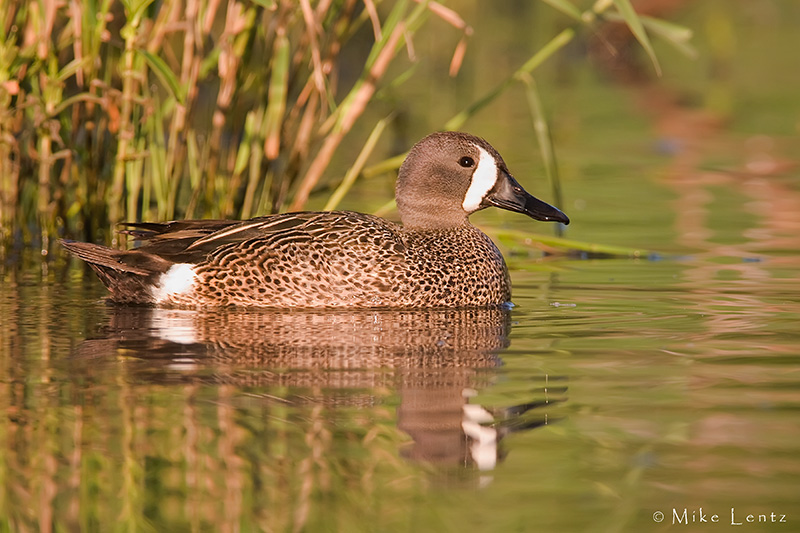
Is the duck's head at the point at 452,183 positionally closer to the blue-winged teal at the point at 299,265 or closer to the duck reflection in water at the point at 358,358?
the blue-winged teal at the point at 299,265

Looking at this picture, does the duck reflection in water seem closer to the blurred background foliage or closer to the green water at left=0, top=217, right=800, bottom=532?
the green water at left=0, top=217, right=800, bottom=532

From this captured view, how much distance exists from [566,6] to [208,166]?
8.35ft

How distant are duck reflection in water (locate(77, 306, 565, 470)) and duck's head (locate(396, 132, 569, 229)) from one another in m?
0.67

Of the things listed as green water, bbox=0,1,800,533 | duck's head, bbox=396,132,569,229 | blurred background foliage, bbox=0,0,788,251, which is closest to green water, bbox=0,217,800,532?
green water, bbox=0,1,800,533

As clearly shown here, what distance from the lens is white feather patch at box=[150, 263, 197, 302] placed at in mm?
7180

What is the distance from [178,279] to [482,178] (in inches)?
68.2

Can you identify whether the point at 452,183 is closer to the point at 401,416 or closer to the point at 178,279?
the point at 178,279

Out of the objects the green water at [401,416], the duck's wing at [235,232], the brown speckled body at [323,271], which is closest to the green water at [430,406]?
the green water at [401,416]

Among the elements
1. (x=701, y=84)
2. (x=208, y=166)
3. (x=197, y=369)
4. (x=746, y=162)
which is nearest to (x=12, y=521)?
(x=197, y=369)

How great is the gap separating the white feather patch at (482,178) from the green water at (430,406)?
23.5 inches

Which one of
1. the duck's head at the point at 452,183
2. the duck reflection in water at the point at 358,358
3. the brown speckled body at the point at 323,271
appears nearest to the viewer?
the duck reflection in water at the point at 358,358

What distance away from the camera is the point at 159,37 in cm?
791

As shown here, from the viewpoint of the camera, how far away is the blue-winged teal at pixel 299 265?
711 cm

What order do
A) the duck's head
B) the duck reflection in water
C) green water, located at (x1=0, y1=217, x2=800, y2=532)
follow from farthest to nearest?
the duck's head → the duck reflection in water → green water, located at (x1=0, y1=217, x2=800, y2=532)
